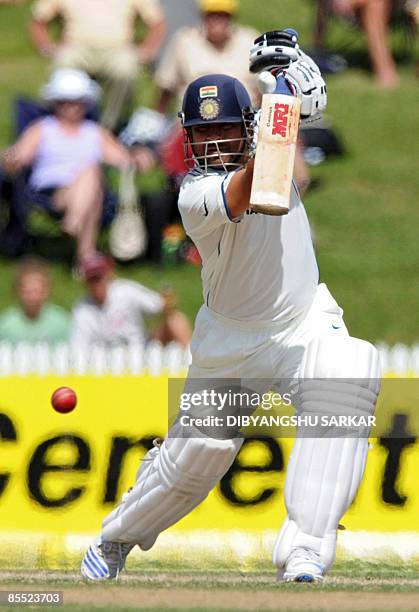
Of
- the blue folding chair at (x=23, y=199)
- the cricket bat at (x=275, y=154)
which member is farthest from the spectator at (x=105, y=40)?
the cricket bat at (x=275, y=154)

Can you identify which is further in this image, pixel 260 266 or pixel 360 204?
pixel 360 204

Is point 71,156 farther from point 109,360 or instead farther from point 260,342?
point 260,342

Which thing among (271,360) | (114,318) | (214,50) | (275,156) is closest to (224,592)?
(271,360)

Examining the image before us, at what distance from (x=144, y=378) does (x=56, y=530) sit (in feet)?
3.20

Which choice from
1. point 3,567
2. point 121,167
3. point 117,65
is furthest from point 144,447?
point 117,65

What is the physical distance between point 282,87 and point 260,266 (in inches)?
31.2

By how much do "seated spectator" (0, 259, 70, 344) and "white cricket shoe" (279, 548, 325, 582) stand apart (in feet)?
13.7

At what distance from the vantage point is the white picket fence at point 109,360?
8320 millimetres

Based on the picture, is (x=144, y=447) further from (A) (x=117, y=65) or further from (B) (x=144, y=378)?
(A) (x=117, y=65)

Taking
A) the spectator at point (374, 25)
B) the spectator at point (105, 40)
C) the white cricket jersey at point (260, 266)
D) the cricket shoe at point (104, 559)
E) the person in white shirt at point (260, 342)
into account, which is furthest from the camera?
A: the spectator at point (374, 25)

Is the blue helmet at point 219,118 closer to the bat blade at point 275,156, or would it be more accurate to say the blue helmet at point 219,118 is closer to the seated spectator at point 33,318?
the bat blade at point 275,156

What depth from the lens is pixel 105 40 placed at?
39.1ft

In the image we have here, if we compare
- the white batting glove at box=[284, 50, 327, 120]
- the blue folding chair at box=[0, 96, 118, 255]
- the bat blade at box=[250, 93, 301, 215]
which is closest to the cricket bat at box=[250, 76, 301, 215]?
the bat blade at box=[250, 93, 301, 215]

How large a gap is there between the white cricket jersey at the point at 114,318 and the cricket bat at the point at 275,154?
4394 millimetres
